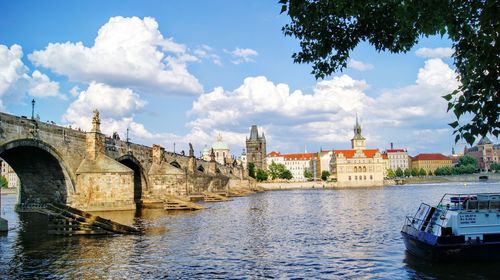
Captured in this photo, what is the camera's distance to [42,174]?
132ft

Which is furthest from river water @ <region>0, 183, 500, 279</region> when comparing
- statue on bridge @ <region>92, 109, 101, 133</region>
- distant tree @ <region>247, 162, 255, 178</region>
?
distant tree @ <region>247, 162, 255, 178</region>

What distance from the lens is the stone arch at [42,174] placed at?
3691cm

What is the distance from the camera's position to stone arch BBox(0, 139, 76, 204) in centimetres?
3691

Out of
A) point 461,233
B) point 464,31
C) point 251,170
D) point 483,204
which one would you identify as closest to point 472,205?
point 483,204

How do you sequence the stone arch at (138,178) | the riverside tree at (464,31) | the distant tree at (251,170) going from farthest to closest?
the distant tree at (251,170), the stone arch at (138,178), the riverside tree at (464,31)

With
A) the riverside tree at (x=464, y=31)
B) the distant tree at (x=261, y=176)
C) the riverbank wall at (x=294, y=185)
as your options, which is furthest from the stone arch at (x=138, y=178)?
the distant tree at (x=261, y=176)

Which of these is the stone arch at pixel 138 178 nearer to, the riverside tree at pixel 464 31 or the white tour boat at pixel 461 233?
the white tour boat at pixel 461 233

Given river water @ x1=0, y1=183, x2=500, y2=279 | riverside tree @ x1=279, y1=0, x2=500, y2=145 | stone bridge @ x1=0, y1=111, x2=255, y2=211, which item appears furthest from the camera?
stone bridge @ x1=0, y1=111, x2=255, y2=211

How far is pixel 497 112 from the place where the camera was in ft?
25.5

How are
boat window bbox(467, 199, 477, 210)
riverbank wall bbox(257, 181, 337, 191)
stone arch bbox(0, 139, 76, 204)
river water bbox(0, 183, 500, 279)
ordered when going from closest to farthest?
river water bbox(0, 183, 500, 279), boat window bbox(467, 199, 477, 210), stone arch bbox(0, 139, 76, 204), riverbank wall bbox(257, 181, 337, 191)

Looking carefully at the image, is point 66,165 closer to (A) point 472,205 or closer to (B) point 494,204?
(A) point 472,205

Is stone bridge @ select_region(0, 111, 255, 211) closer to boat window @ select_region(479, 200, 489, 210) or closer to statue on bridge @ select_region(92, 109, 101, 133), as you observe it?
statue on bridge @ select_region(92, 109, 101, 133)

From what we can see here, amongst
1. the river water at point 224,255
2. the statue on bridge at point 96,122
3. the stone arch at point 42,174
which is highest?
the statue on bridge at point 96,122

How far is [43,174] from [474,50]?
39.0m
